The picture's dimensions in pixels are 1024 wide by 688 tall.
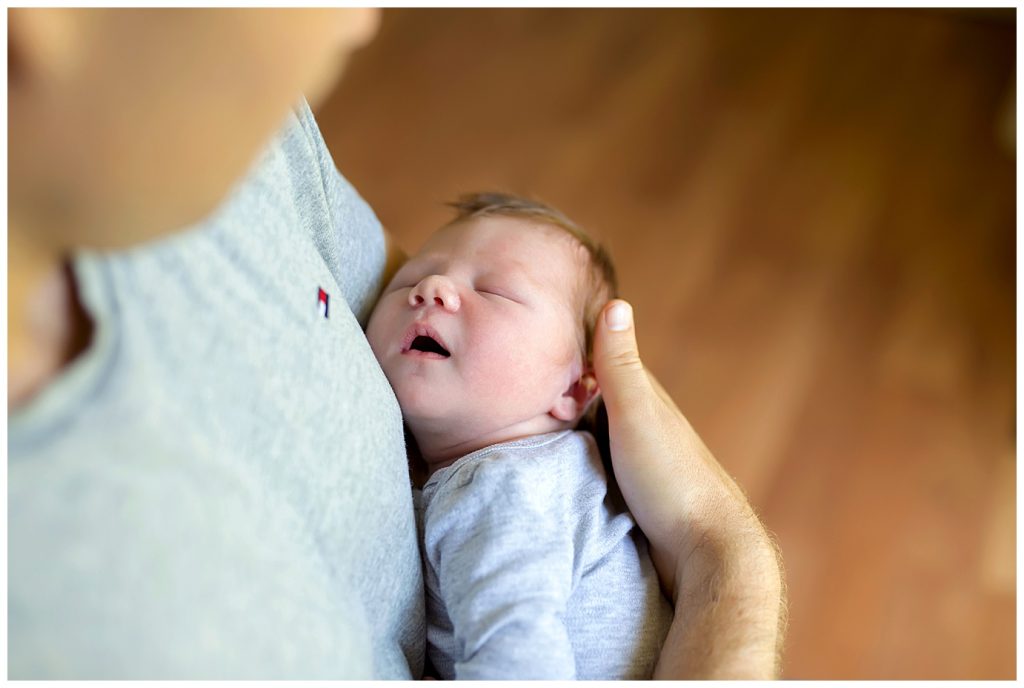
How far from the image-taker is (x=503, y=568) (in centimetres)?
78

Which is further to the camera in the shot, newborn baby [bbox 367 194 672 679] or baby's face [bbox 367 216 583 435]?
baby's face [bbox 367 216 583 435]

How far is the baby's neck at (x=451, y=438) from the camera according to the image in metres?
0.97

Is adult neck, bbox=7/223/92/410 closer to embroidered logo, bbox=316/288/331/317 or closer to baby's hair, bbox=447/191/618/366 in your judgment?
embroidered logo, bbox=316/288/331/317

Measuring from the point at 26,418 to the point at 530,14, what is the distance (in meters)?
3.15

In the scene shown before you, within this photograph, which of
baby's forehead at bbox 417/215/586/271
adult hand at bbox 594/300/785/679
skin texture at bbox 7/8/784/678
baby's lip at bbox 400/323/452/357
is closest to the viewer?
skin texture at bbox 7/8/784/678

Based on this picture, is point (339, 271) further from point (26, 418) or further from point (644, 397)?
point (26, 418)

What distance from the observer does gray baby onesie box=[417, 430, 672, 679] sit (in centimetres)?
76

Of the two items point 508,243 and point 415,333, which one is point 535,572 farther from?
point 508,243

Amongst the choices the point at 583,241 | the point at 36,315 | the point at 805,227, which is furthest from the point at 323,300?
the point at 805,227

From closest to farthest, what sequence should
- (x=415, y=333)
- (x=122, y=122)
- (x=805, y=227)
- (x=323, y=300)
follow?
(x=122, y=122), (x=323, y=300), (x=415, y=333), (x=805, y=227)

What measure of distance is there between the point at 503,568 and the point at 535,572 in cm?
3

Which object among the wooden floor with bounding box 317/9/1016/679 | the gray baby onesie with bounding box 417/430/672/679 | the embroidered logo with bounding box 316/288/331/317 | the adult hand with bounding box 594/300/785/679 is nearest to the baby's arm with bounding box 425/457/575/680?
the gray baby onesie with bounding box 417/430/672/679

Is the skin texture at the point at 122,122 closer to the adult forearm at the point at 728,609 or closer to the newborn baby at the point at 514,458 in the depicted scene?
the newborn baby at the point at 514,458

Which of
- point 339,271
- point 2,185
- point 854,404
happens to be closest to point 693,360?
point 854,404
